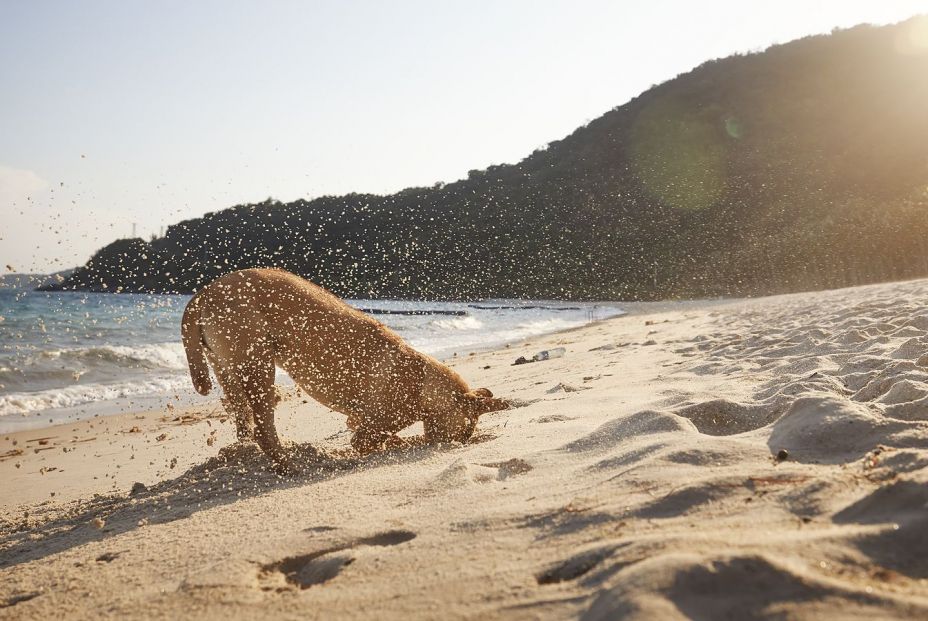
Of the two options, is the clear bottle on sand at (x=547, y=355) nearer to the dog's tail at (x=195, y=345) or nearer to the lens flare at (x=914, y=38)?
the dog's tail at (x=195, y=345)

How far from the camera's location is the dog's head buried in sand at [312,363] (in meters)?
3.65

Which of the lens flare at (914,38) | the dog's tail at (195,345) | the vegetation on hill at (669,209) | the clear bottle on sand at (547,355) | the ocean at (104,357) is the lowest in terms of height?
the clear bottle on sand at (547,355)

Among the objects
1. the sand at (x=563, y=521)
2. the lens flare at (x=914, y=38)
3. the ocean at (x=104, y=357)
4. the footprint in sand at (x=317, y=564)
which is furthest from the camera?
A: the lens flare at (x=914, y=38)

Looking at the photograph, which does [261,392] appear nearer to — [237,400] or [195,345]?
[237,400]

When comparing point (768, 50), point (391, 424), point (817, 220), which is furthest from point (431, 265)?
point (391, 424)

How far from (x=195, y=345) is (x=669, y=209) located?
155 ft

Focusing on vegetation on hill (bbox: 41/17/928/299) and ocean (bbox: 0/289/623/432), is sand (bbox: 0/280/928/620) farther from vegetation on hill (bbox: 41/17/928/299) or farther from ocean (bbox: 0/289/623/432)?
vegetation on hill (bbox: 41/17/928/299)

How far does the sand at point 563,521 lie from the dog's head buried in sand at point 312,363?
21 cm

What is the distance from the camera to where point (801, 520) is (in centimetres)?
160

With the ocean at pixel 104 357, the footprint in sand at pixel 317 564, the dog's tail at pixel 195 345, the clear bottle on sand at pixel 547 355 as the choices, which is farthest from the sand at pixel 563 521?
the clear bottle on sand at pixel 547 355

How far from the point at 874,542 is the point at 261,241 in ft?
92.5

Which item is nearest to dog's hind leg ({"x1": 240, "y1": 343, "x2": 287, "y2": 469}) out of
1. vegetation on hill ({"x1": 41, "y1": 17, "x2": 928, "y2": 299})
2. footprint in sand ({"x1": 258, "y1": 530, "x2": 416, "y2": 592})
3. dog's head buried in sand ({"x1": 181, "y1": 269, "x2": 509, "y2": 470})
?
dog's head buried in sand ({"x1": 181, "y1": 269, "x2": 509, "y2": 470})

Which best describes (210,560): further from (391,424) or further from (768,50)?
(768,50)

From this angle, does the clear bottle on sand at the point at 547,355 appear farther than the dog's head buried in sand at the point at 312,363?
Yes
